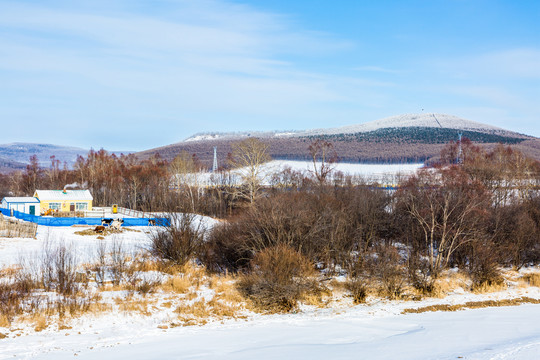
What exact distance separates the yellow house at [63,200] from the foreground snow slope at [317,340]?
110 feet

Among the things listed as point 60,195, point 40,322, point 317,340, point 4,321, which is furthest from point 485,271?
point 60,195

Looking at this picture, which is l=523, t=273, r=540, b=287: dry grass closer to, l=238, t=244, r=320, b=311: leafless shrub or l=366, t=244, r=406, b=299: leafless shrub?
l=366, t=244, r=406, b=299: leafless shrub

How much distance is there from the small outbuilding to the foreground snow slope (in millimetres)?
33145

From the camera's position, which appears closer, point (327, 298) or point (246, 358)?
point (246, 358)

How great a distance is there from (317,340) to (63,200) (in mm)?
38352

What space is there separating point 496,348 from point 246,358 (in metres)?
6.62

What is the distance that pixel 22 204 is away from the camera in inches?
1709

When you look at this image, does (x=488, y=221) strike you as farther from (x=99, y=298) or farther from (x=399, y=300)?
(x=99, y=298)

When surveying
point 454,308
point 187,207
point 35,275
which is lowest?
point 454,308

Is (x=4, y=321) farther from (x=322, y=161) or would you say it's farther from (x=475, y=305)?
(x=322, y=161)

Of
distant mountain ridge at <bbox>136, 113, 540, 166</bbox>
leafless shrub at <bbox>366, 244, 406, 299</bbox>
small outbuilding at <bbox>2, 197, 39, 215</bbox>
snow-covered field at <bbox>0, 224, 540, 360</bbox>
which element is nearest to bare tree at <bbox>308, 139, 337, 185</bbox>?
leafless shrub at <bbox>366, 244, 406, 299</bbox>

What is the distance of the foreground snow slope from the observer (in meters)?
12.1

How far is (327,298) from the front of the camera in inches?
767

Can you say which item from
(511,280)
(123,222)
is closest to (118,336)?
(511,280)
